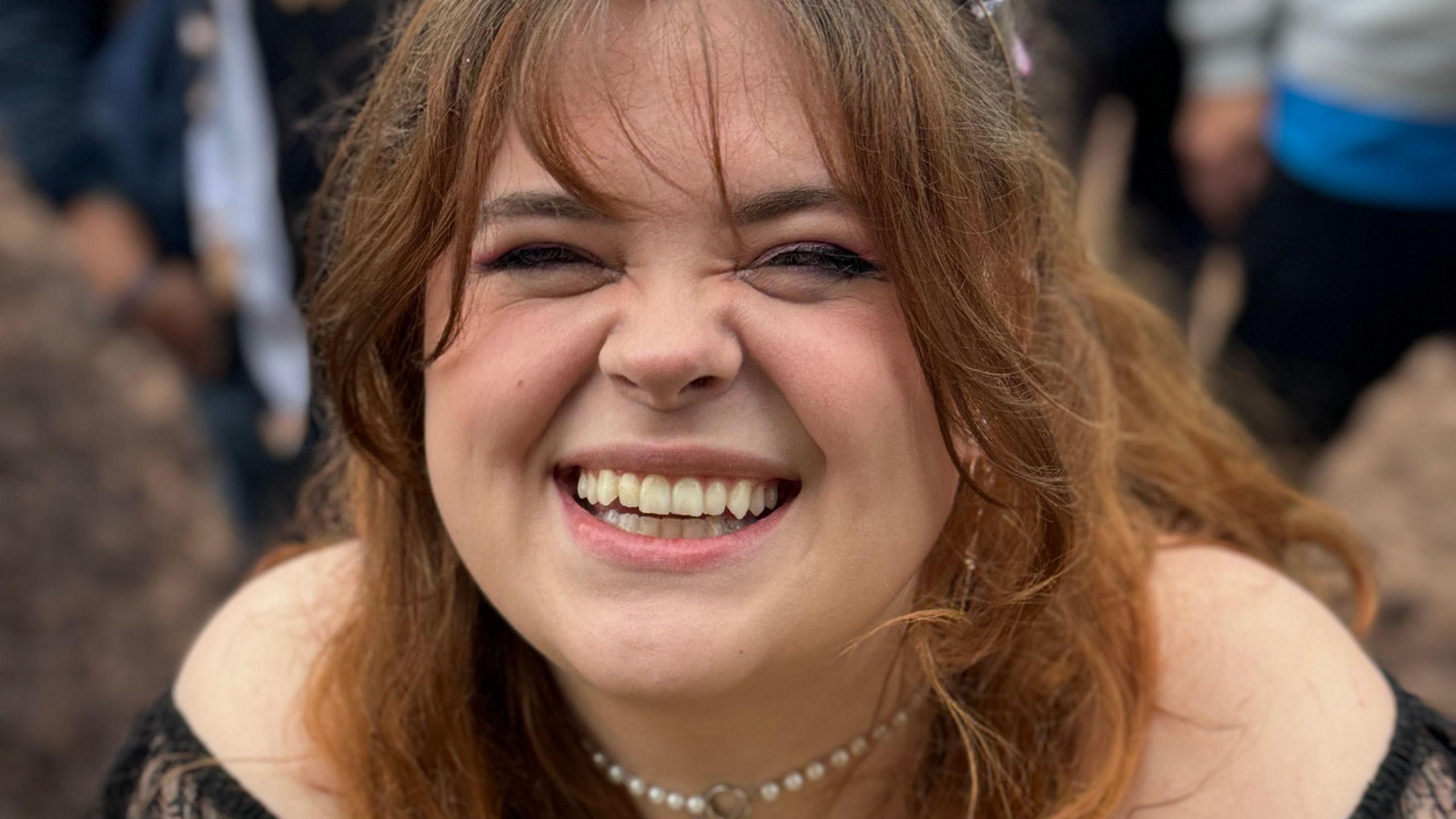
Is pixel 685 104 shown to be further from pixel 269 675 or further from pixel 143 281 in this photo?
pixel 143 281

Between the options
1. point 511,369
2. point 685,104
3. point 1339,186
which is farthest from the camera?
point 1339,186

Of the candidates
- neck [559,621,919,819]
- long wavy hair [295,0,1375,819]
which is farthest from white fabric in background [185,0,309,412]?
neck [559,621,919,819]

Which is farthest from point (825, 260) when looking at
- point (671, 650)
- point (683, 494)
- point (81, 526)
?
point (81, 526)

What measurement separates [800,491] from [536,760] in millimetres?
581

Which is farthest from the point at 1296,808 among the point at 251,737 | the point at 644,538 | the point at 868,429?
the point at 251,737

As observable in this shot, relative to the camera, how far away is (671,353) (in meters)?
1.38

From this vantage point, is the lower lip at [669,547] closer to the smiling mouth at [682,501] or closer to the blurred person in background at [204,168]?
the smiling mouth at [682,501]

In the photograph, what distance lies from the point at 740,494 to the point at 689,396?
0.37 feet

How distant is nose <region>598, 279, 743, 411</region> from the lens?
1382mm

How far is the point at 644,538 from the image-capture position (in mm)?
1477

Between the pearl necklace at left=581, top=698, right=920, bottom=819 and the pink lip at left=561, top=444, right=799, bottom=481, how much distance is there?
16.1 inches

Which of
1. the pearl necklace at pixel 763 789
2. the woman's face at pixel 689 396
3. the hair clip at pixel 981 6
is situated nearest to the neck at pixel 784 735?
the pearl necklace at pixel 763 789

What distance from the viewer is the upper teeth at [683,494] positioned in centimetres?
146

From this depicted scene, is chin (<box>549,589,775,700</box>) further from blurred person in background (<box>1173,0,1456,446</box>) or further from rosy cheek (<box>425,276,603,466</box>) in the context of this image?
blurred person in background (<box>1173,0,1456,446</box>)
